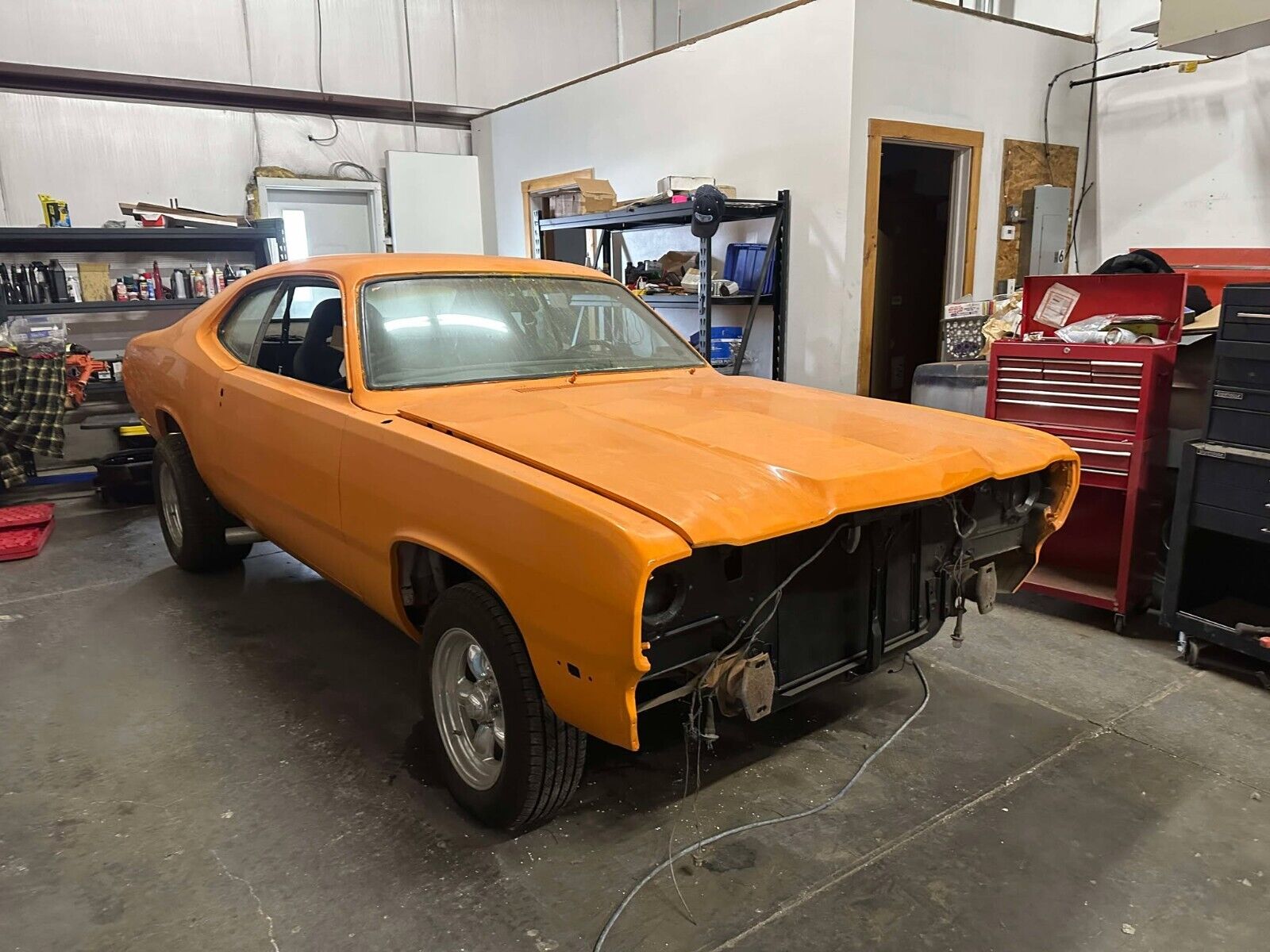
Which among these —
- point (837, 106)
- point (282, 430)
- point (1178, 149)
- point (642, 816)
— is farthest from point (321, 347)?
point (1178, 149)

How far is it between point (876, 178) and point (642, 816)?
4.75 meters

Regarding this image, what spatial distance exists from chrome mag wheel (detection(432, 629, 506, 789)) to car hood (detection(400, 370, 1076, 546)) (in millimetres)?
550

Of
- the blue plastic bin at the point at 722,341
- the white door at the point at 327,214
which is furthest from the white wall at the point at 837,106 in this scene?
the white door at the point at 327,214

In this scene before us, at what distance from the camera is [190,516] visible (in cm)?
390

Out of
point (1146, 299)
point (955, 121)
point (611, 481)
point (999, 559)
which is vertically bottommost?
point (999, 559)

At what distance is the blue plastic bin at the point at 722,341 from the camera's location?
6.25 m

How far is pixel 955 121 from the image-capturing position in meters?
5.84

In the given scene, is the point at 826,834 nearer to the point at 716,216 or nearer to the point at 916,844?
the point at 916,844

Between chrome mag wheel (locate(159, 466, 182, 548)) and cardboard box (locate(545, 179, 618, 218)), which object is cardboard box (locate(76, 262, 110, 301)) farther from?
cardboard box (locate(545, 179, 618, 218))

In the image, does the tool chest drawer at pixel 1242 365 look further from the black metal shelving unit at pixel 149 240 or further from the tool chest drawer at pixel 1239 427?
the black metal shelving unit at pixel 149 240

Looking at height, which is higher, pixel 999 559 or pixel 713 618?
pixel 713 618

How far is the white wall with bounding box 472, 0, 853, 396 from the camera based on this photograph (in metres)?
5.50

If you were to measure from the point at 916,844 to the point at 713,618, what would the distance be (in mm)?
868

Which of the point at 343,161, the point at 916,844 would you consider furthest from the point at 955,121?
the point at 343,161
